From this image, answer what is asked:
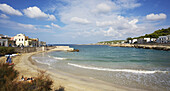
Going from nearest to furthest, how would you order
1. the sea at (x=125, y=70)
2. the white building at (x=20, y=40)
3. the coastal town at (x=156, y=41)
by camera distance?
the sea at (x=125, y=70) < the white building at (x=20, y=40) < the coastal town at (x=156, y=41)

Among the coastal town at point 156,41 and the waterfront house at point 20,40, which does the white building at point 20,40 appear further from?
the coastal town at point 156,41

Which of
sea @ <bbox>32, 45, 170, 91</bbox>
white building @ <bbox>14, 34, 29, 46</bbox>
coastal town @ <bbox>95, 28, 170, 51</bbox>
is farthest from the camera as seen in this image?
coastal town @ <bbox>95, 28, 170, 51</bbox>

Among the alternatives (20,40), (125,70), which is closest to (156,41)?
(125,70)

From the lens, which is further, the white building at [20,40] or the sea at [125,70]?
the white building at [20,40]

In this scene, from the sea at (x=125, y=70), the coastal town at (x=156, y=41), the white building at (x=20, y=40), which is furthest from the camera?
the coastal town at (x=156, y=41)

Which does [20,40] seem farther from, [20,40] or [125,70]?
[125,70]

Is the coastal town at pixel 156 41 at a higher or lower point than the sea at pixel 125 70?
higher

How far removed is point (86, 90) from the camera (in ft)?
22.7

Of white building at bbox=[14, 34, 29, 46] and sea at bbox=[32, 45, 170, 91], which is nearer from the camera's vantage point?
sea at bbox=[32, 45, 170, 91]

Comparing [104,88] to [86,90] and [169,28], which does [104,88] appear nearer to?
[86,90]

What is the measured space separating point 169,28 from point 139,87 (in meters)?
120

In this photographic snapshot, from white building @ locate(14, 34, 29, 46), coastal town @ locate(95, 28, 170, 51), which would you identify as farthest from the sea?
coastal town @ locate(95, 28, 170, 51)

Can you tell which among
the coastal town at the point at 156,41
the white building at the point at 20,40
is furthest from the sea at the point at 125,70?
the coastal town at the point at 156,41

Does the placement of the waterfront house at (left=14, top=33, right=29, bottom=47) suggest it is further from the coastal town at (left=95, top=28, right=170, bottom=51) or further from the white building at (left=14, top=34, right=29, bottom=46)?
the coastal town at (left=95, top=28, right=170, bottom=51)
